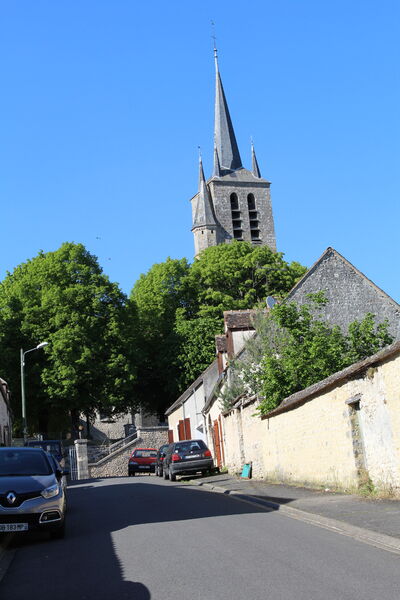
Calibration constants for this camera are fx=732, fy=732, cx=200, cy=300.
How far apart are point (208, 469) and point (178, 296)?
30.7 meters

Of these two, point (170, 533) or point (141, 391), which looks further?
point (141, 391)

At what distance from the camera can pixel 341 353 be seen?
21.2m

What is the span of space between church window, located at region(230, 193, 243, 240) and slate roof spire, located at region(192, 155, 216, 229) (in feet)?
9.96

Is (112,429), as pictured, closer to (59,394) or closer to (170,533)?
(59,394)

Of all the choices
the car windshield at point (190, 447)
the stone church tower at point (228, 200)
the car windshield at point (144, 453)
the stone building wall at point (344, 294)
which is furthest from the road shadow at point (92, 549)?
the stone church tower at point (228, 200)

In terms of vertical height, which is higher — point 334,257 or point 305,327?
point 334,257

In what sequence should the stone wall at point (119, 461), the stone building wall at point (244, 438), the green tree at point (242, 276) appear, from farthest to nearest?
the green tree at point (242, 276)
the stone wall at point (119, 461)
the stone building wall at point (244, 438)

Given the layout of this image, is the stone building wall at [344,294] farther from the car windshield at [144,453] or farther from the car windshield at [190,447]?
the car windshield at [144,453]

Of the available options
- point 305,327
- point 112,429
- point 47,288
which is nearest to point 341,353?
point 305,327

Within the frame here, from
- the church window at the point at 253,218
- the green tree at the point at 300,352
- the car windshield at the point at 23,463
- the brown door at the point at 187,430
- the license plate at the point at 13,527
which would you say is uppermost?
the church window at the point at 253,218

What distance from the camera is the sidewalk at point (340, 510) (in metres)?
9.28

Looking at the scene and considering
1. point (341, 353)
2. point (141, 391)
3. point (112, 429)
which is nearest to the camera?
point (341, 353)

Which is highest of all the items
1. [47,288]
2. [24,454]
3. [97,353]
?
[47,288]

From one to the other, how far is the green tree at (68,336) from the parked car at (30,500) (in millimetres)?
32737
